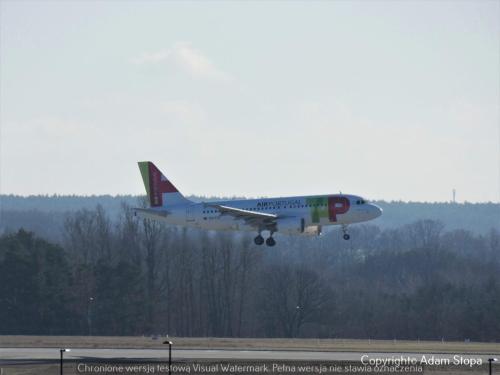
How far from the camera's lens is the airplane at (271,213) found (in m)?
91.9

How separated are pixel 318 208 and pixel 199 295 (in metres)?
44.4

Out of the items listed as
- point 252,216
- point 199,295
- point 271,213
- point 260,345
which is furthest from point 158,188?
point 199,295

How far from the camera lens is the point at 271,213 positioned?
307ft

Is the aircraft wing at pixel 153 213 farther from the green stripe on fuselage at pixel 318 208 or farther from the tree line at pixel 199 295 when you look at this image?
the tree line at pixel 199 295

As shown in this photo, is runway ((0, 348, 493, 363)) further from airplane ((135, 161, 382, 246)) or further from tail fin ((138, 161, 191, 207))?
tail fin ((138, 161, 191, 207))

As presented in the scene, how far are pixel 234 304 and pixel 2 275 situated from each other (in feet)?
82.6

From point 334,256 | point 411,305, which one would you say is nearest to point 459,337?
point 411,305

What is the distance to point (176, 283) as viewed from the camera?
13588 centimetres

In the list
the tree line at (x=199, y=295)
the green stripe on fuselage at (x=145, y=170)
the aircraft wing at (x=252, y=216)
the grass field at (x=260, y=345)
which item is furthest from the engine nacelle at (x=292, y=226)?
the tree line at (x=199, y=295)

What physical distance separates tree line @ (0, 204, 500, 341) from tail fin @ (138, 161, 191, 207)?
21196 millimetres

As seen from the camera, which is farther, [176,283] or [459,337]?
[176,283]

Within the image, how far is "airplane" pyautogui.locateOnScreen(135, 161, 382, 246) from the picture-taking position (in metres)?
91.9

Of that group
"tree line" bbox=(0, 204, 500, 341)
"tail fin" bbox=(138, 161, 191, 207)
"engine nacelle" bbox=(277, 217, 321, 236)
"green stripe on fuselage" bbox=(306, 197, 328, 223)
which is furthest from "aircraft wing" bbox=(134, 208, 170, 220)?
"tree line" bbox=(0, 204, 500, 341)

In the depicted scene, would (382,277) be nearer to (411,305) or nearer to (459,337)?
(411,305)
